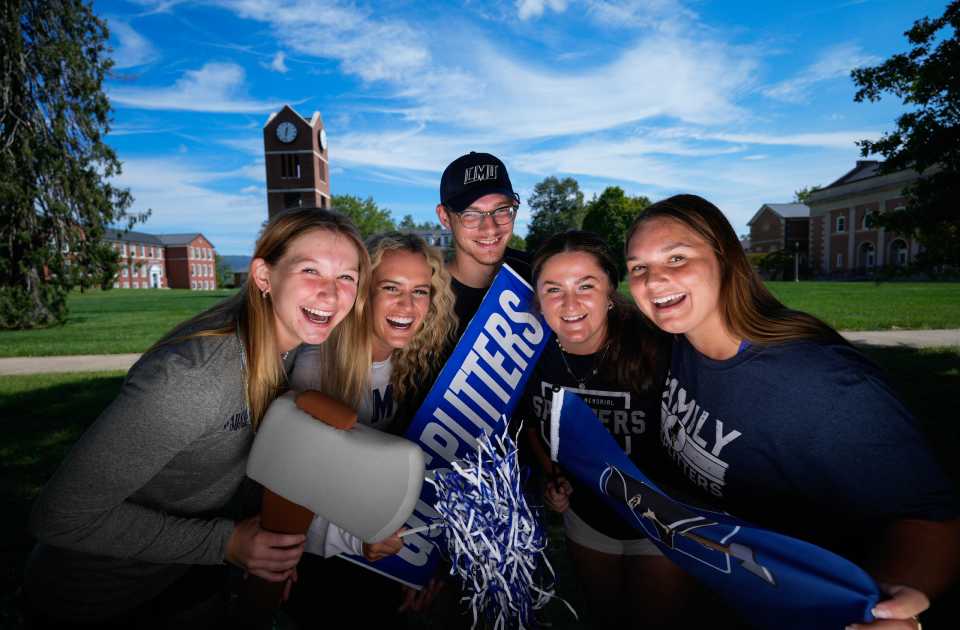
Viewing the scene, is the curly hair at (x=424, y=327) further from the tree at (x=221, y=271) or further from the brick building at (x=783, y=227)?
the tree at (x=221, y=271)

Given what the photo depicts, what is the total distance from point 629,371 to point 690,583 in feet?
3.29

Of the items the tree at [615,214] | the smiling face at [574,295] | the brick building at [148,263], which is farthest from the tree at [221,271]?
the smiling face at [574,295]

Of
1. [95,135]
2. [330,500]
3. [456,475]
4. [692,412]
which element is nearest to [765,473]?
[692,412]

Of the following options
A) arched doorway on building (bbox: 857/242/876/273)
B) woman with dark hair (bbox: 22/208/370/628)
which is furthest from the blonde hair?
arched doorway on building (bbox: 857/242/876/273)

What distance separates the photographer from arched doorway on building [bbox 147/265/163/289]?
75.7 metres

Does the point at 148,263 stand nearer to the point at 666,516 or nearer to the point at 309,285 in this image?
the point at 309,285

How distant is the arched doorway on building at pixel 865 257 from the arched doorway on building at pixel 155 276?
9636 cm

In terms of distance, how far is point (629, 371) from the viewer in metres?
2.23

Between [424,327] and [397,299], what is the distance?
0.32 metres

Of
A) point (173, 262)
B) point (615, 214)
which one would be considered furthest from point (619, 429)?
point (173, 262)

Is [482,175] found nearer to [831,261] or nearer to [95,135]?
[95,135]

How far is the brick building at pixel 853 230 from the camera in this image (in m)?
39.8

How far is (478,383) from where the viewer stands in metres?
2.58

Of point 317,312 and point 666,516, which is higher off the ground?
point 317,312
